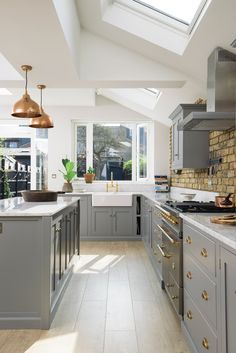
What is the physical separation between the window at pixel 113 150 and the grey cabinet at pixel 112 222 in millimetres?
984

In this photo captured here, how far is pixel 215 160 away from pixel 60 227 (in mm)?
1816

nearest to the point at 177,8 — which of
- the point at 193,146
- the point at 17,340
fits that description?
the point at 193,146

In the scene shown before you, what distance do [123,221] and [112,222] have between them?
20 cm

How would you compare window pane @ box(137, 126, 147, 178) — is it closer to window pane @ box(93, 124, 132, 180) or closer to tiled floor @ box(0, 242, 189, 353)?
window pane @ box(93, 124, 132, 180)

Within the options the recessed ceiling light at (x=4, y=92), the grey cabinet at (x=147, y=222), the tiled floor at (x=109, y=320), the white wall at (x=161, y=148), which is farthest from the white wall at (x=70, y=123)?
the tiled floor at (x=109, y=320)

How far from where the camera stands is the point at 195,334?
1.99 meters

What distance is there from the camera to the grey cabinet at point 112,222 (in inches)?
229

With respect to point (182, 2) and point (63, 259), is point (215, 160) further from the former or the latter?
point (63, 259)

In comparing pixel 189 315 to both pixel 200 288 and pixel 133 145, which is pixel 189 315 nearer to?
pixel 200 288

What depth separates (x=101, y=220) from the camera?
5828 mm

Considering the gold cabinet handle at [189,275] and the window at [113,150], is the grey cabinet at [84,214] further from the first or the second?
the gold cabinet handle at [189,275]

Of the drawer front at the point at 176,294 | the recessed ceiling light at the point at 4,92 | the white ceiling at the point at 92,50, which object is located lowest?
the drawer front at the point at 176,294

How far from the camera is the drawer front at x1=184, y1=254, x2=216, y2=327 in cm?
166

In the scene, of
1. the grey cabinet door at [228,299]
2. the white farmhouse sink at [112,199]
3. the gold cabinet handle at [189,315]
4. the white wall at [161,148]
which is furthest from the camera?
the white wall at [161,148]
